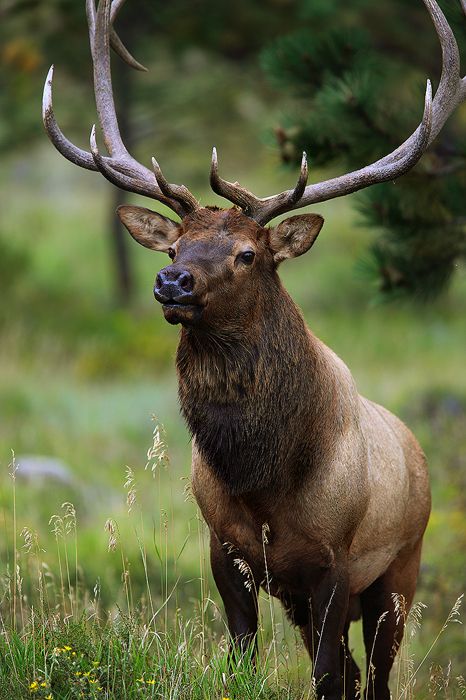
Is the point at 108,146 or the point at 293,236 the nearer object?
the point at 293,236

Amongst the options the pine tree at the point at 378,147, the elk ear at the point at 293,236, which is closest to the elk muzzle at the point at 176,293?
the elk ear at the point at 293,236

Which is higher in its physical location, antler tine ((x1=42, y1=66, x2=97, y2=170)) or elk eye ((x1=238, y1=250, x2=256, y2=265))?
antler tine ((x1=42, y1=66, x2=97, y2=170))

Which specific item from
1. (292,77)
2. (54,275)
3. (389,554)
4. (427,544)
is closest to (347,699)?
(389,554)

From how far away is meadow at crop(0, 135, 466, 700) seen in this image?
14.4ft

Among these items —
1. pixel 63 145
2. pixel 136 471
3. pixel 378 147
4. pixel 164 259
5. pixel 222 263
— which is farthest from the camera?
pixel 164 259

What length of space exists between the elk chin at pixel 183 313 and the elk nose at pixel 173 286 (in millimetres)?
22

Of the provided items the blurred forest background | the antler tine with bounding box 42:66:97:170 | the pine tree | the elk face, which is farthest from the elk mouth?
the pine tree

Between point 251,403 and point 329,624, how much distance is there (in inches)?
36.0

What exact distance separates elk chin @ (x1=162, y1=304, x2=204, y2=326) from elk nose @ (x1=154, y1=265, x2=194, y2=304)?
2 cm

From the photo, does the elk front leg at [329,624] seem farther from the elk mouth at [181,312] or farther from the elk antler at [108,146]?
→ the elk antler at [108,146]

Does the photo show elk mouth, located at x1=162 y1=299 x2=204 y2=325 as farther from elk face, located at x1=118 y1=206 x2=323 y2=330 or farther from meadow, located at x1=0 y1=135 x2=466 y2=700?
meadow, located at x1=0 y1=135 x2=466 y2=700

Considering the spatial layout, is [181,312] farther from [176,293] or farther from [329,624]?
[329,624]

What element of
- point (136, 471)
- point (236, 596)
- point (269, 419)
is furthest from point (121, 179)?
point (136, 471)

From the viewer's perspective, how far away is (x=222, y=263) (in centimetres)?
461
